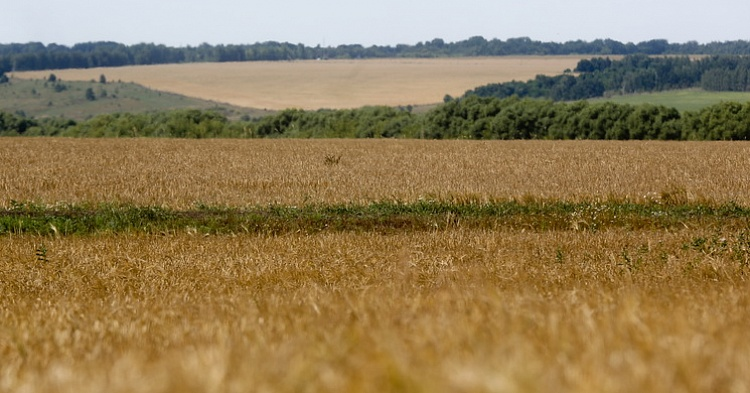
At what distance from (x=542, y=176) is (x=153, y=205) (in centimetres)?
1526

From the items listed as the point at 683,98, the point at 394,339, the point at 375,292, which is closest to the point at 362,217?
the point at 375,292

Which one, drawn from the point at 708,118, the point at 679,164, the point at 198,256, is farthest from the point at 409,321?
the point at 708,118

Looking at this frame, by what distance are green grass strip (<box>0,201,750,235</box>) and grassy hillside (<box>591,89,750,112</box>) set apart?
5056 inches

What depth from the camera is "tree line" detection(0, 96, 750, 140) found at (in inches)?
3344

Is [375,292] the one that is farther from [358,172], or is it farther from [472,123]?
A: [472,123]

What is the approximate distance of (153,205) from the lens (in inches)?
1141

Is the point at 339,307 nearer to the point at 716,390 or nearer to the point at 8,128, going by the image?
the point at 716,390

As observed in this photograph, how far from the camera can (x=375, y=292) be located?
781cm

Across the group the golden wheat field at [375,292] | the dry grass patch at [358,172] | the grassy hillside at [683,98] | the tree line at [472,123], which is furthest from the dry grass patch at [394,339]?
the grassy hillside at [683,98]

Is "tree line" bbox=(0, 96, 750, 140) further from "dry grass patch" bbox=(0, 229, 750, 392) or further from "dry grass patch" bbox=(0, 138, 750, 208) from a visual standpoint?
"dry grass patch" bbox=(0, 229, 750, 392)

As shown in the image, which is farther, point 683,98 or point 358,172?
point 683,98

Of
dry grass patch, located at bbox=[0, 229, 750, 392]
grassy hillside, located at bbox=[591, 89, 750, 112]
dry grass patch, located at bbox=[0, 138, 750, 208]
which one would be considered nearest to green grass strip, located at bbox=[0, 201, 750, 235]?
dry grass patch, located at bbox=[0, 138, 750, 208]

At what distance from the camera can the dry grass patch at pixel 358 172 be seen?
102ft

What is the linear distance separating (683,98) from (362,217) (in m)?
159
